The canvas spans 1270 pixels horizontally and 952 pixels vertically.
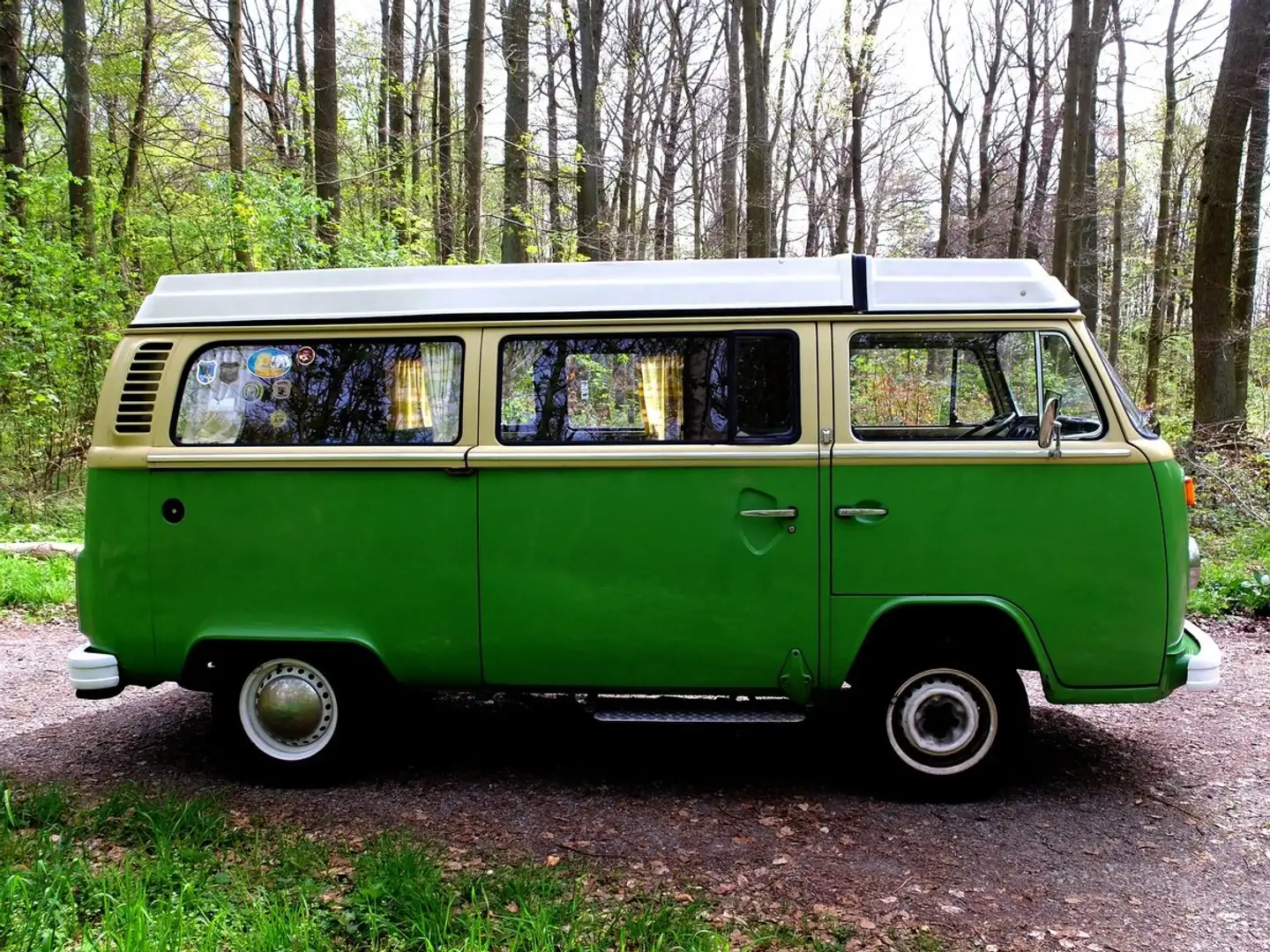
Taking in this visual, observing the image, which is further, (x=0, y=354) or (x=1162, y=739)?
(x=0, y=354)

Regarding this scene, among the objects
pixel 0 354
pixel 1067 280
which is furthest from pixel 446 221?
pixel 1067 280

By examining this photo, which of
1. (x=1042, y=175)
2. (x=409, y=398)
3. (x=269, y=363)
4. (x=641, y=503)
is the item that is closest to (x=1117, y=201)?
(x=1042, y=175)

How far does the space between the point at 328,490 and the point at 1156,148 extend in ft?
86.8

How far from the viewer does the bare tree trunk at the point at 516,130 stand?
12648 millimetres

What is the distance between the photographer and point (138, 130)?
14914mm

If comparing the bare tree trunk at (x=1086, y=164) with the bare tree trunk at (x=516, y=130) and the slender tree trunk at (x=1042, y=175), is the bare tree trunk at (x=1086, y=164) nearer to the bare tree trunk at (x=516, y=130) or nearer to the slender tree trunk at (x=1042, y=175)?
the slender tree trunk at (x=1042, y=175)

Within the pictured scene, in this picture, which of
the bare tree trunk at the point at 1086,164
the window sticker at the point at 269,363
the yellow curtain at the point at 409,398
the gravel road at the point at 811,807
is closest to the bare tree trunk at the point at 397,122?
the window sticker at the point at 269,363

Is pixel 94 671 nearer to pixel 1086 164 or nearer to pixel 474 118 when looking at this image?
pixel 474 118

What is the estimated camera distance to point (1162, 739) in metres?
4.71

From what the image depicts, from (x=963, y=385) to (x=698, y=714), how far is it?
6.50 ft

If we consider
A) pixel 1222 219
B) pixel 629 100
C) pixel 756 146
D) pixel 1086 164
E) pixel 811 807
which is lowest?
pixel 811 807

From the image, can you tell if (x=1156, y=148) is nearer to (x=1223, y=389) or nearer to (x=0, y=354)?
(x=1223, y=389)

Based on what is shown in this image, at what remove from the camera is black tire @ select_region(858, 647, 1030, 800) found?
390 centimetres

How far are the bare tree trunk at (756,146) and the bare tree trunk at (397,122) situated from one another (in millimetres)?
5211
